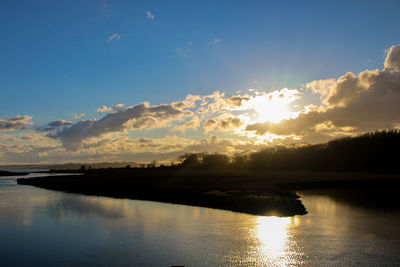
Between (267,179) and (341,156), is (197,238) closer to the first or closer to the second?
(267,179)

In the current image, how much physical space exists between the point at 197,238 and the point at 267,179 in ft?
197

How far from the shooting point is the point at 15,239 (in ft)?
75.3

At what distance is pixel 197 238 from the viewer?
22312 millimetres

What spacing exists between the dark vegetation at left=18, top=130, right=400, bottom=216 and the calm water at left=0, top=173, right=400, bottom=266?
599 cm

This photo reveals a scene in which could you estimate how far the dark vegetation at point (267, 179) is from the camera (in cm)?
4147

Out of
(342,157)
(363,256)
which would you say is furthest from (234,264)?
(342,157)

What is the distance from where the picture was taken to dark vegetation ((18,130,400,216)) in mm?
41469

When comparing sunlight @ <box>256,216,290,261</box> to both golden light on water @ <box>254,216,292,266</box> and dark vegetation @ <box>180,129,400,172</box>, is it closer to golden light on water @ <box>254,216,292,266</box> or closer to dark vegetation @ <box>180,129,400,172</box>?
golden light on water @ <box>254,216,292,266</box>

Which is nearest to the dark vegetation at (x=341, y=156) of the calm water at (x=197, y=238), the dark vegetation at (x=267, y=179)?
the dark vegetation at (x=267, y=179)

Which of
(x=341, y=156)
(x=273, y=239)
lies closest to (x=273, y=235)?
(x=273, y=239)

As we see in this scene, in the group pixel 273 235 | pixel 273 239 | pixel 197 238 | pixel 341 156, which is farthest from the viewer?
pixel 341 156

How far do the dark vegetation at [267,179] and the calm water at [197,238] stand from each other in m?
5.99

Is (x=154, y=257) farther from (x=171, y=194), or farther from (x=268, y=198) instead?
(x=171, y=194)

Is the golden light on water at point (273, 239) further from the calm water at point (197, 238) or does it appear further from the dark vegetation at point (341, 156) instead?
the dark vegetation at point (341, 156)
